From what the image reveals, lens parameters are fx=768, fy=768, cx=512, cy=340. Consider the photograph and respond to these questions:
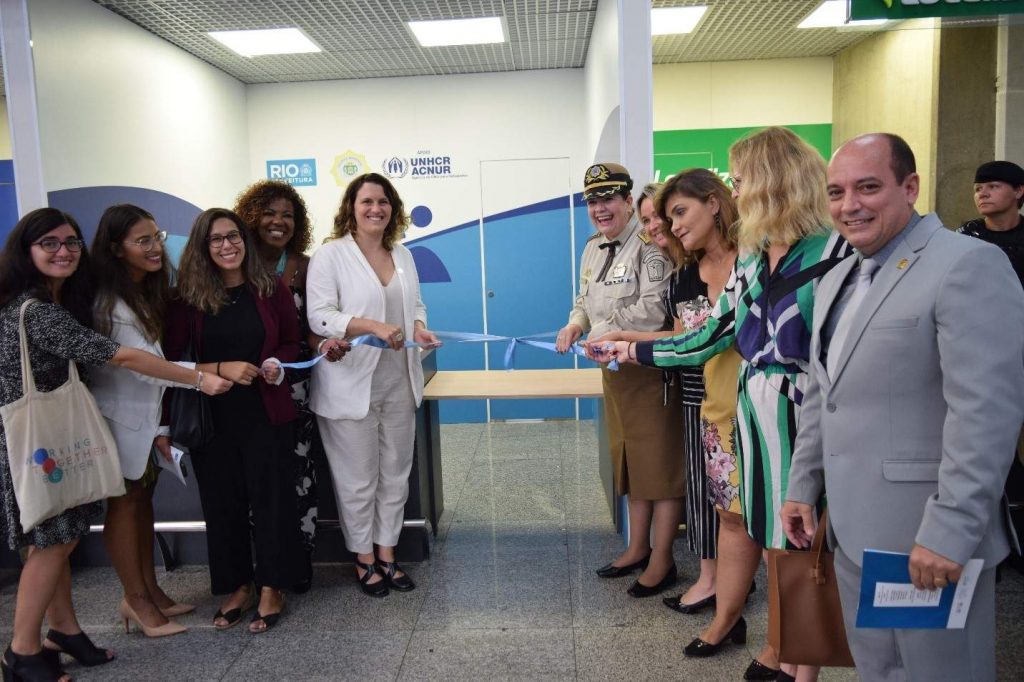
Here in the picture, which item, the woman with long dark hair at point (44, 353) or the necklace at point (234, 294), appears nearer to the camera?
the woman with long dark hair at point (44, 353)

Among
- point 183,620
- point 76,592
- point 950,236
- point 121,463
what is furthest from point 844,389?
point 76,592

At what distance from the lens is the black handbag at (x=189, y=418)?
3025mm

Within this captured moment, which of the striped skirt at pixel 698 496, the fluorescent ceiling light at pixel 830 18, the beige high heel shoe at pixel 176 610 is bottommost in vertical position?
the beige high heel shoe at pixel 176 610

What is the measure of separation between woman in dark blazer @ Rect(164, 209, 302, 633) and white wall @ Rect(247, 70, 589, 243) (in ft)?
13.2

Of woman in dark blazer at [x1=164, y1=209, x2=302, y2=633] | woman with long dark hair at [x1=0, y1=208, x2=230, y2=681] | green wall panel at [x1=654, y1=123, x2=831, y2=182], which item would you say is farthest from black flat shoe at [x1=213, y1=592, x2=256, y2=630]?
green wall panel at [x1=654, y1=123, x2=831, y2=182]

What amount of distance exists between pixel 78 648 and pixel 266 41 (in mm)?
4647

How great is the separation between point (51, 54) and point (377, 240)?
2.48 metres

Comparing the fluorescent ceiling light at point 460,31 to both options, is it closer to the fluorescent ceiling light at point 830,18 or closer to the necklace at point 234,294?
the fluorescent ceiling light at point 830,18

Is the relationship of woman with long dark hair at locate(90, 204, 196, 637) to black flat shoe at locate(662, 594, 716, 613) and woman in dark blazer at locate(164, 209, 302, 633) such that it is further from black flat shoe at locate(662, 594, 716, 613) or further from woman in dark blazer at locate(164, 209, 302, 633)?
black flat shoe at locate(662, 594, 716, 613)

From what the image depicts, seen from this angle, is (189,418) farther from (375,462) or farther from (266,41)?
(266,41)

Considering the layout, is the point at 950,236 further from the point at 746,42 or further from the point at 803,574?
the point at 746,42

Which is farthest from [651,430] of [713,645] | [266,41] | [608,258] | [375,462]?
[266,41]

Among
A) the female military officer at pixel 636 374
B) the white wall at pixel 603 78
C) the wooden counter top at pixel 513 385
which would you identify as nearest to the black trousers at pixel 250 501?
the wooden counter top at pixel 513 385

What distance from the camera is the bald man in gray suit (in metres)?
1.41
